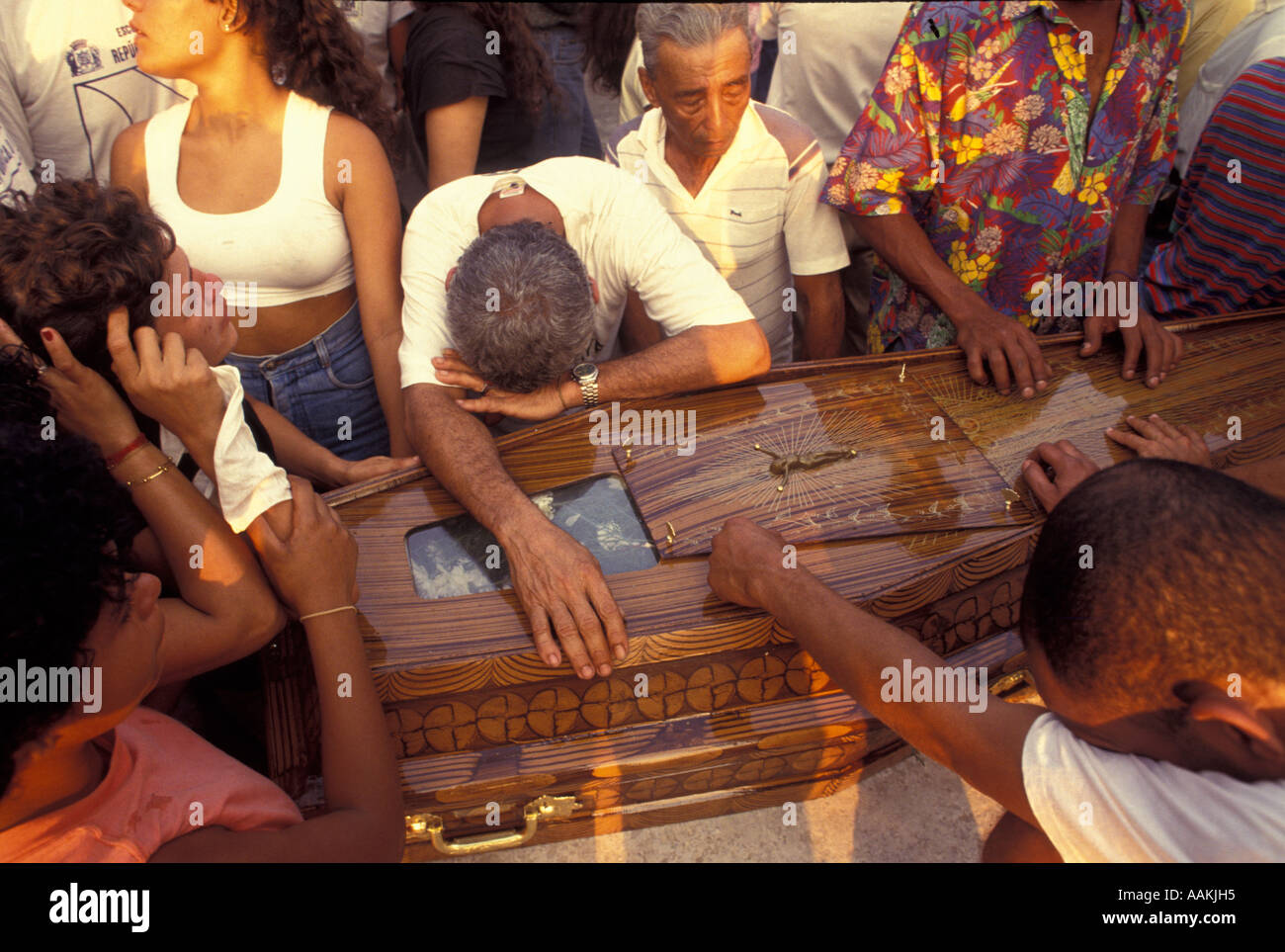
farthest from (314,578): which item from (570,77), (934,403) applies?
(570,77)

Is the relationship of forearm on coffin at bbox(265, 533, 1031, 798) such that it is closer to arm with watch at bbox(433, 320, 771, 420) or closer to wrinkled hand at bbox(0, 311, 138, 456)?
wrinkled hand at bbox(0, 311, 138, 456)

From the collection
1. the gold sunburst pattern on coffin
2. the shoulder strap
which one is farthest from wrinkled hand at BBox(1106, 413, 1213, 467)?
the shoulder strap

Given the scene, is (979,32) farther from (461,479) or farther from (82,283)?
(82,283)

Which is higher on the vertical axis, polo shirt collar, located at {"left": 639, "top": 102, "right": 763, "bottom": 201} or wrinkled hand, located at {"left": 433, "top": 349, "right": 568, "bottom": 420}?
polo shirt collar, located at {"left": 639, "top": 102, "right": 763, "bottom": 201}

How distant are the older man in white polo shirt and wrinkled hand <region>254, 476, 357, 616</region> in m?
1.48

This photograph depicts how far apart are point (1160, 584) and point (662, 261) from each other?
5.15 ft

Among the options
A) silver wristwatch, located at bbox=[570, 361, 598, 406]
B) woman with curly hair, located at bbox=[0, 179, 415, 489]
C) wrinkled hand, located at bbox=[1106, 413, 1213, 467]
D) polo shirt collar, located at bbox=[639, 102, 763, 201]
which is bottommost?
wrinkled hand, located at bbox=[1106, 413, 1213, 467]

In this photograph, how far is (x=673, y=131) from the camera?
8.78ft

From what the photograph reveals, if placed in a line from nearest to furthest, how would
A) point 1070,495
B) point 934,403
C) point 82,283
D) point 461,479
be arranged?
point 1070,495 < point 82,283 < point 461,479 < point 934,403

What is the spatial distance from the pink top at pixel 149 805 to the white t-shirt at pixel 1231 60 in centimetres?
323

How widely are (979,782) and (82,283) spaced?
174 centimetres

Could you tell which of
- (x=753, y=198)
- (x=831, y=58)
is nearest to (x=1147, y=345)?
(x=753, y=198)

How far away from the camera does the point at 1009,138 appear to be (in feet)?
7.91

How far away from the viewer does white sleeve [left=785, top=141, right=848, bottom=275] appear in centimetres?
273
